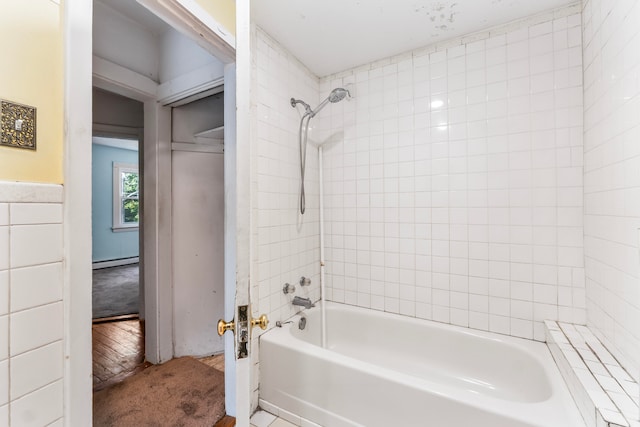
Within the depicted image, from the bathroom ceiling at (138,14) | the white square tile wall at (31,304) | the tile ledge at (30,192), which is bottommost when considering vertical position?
the white square tile wall at (31,304)

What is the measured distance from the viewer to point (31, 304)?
0.69 meters

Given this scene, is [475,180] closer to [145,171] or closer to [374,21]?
[374,21]

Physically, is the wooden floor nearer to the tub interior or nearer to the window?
the tub interior

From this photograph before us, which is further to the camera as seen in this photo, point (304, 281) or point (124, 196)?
point (124, 196)

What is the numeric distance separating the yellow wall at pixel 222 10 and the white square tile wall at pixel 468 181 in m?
1.02

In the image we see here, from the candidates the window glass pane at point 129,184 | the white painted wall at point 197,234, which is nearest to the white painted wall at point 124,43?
the white painted wall at point 197,234

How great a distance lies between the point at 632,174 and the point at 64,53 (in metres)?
1.96

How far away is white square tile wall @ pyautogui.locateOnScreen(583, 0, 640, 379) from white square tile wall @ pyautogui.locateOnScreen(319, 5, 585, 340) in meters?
0.12

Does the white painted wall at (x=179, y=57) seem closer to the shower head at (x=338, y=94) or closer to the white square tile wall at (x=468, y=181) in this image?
the shower head at (x=338, y=94)

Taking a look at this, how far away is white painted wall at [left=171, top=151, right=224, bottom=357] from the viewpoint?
83.4 inches

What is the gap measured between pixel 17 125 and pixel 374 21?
67.1 inches

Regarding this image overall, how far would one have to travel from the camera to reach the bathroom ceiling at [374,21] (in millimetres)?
1459

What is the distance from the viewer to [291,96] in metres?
1.94

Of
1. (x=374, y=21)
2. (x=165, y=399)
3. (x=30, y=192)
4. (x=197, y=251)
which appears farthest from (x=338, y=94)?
(x=165, y=399)
